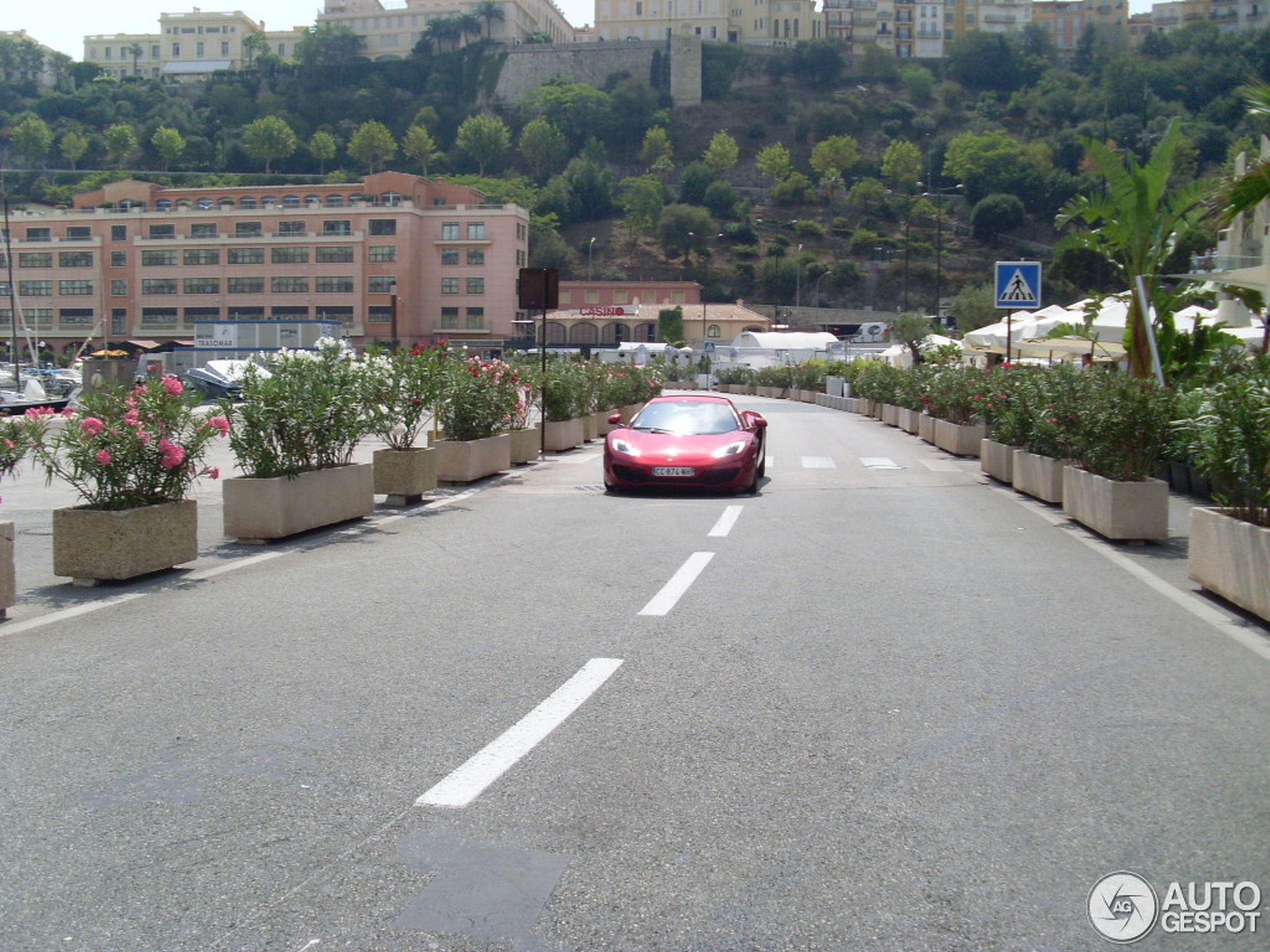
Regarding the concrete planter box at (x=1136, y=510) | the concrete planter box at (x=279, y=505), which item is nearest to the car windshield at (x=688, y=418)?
the concrete planter box at (x=279, y=505)

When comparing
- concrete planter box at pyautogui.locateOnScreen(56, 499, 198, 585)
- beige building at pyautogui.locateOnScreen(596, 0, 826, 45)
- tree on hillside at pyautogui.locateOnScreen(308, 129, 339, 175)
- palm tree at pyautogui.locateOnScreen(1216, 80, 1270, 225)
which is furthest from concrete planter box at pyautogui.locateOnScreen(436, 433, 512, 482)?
beige building at pyautogui.locateOnScreen(596, 0, 826, 45)

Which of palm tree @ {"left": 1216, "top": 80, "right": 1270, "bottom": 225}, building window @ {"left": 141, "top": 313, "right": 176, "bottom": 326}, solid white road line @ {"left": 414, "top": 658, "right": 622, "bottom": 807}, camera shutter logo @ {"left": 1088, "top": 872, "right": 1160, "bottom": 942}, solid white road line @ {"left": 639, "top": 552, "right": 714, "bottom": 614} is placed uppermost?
building window @ {"left": 141, "top": 313, "right": 176, "bottom": 326}

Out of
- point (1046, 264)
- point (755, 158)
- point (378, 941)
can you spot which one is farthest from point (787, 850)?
point (755, 158)

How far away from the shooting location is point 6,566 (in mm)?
8109

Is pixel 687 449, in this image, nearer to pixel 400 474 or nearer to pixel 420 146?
pixel 400 474

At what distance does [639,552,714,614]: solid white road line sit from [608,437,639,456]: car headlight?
5307 millimetres

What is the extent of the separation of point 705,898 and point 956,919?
76cm

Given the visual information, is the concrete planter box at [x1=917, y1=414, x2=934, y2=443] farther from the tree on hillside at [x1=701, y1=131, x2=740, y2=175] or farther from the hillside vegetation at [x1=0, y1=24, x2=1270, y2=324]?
the tree on hillside at [x1=701, y1=131, x2=740, y2=175]

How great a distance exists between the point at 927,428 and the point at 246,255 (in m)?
79.3

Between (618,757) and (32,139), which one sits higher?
(32,139)

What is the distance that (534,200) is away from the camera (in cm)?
14275

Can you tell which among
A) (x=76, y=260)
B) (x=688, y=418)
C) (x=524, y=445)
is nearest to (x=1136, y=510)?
(x=688, y=418)

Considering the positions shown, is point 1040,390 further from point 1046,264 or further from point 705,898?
point 1046,264

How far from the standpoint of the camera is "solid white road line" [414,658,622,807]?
4.77 meters
